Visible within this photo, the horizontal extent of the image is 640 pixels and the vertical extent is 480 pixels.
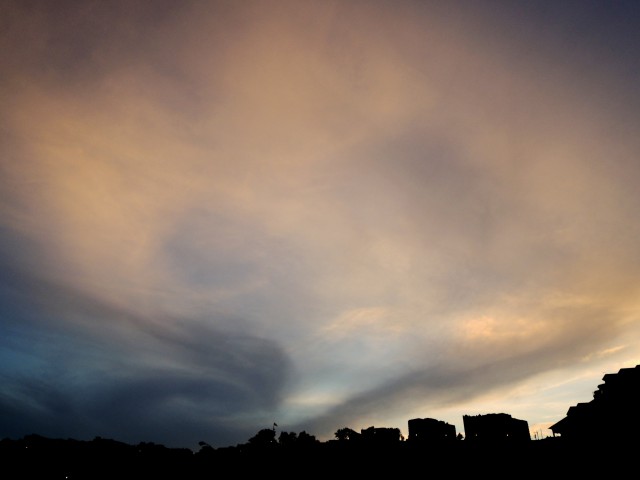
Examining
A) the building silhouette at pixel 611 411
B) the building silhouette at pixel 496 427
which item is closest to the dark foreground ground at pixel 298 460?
the building silhouette at pixel 611 411

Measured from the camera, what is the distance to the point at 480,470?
25969 millimetres

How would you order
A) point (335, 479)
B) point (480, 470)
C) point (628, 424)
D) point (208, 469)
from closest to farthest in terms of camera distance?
point (628, 424)
point (480, 470)
point (335, 479)
point (208, 469)

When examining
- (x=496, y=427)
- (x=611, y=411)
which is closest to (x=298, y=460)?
(x=496, y=427)

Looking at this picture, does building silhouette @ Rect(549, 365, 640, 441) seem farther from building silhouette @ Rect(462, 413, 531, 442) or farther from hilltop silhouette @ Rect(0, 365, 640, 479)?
building silhouette @ Rect(462, 413, 531, 442)

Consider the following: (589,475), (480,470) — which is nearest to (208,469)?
(480,470)

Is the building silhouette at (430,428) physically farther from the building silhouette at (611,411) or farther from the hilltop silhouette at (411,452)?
the building silhouette at (611,411)

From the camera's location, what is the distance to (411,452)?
27719mm

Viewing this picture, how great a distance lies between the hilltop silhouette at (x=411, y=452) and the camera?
2269cm

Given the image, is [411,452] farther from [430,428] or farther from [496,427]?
[496,427]

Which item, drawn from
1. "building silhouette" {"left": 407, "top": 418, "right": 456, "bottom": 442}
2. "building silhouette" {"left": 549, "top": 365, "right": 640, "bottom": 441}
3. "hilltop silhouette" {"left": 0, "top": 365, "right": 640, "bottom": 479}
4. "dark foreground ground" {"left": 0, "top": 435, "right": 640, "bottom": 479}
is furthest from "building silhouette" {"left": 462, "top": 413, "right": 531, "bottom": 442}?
"building silhouette" {"left": 549, "top": 365, "right": 640, "bottom": 441}

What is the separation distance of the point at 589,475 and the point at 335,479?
1606 centimetres

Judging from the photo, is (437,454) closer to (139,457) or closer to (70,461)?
(139,457)

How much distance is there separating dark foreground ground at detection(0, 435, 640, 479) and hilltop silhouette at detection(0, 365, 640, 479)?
6 cm

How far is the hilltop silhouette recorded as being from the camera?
22.7 metres
